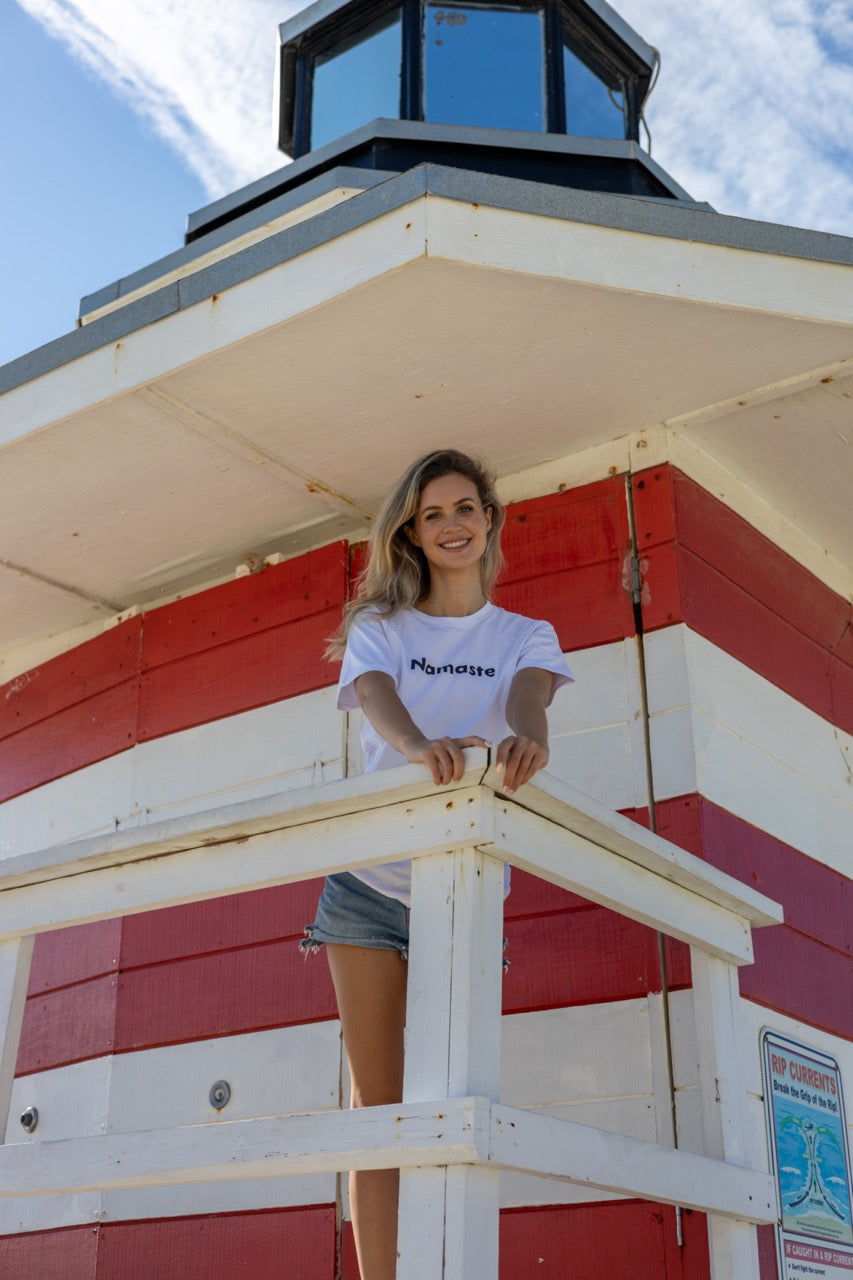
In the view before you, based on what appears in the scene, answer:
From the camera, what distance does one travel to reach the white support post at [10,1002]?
2.87 m

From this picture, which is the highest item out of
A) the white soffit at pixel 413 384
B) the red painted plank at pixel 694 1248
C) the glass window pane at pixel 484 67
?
the glass window pane at pixel 484 67

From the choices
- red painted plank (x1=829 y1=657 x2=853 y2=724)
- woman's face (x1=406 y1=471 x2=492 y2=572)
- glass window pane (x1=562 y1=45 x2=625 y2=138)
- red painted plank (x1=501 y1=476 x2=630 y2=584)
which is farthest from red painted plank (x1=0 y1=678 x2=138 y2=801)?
glass window pane (x1=562 y1=45 x2=625 y2=138)

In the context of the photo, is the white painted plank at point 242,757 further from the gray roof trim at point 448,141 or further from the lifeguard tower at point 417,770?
the gray roof trim at point 448,141

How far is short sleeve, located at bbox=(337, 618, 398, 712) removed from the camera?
286 centimetres

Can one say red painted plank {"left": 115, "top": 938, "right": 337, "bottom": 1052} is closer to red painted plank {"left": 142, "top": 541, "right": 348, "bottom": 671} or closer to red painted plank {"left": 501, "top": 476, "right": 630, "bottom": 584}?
red painted plank {"left": 142, "top": 541, "right": 348, "bottom": 671}

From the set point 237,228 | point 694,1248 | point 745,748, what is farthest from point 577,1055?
point 237,228

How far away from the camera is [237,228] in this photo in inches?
218

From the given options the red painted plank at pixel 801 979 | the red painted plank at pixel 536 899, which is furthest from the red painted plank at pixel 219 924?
the red painted plank at pixel 801 979

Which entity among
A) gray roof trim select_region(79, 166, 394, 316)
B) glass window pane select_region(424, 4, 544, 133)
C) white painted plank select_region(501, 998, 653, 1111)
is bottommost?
white painted plank select_region(501, 998, 653, 1111)

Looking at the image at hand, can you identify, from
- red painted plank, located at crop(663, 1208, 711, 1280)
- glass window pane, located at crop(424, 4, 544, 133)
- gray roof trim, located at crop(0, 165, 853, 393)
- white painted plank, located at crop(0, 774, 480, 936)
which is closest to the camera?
white painted plank, located at crop(0, 774, 480, 936)

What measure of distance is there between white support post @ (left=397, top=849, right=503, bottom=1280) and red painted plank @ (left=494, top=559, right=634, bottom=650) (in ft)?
6.02

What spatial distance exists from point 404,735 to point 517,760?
30 cm

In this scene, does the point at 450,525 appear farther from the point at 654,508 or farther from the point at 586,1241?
the point at 586,1241

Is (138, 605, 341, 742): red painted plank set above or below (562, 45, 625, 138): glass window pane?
below
